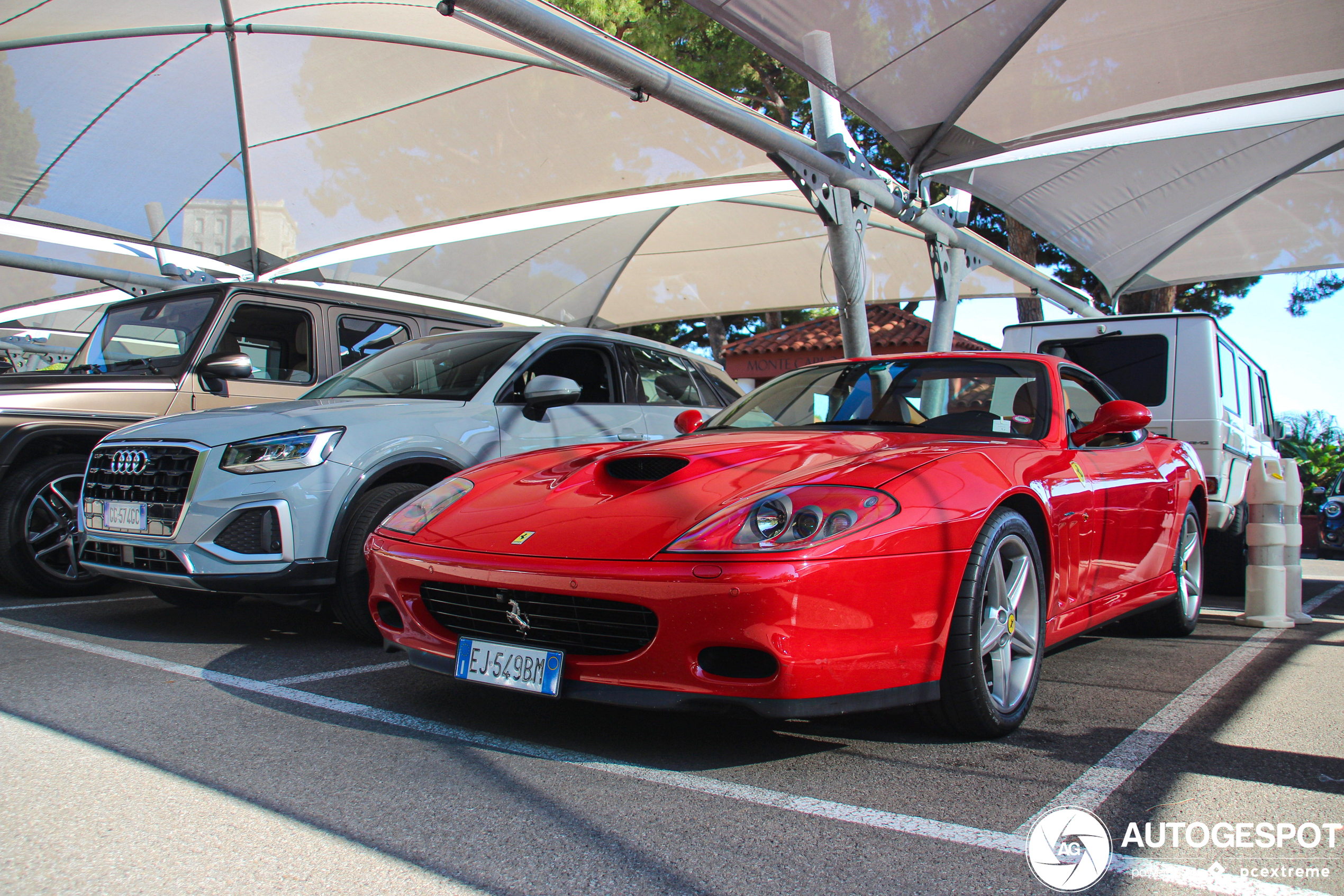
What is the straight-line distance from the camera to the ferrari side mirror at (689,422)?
14.5ft

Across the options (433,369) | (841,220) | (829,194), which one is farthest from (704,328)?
(433,369)

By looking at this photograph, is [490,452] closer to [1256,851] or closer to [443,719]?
[443,719]

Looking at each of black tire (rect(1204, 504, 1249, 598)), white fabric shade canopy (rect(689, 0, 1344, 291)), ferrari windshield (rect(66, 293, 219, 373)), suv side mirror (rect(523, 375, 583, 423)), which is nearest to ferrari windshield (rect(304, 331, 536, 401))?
suv side mirror (rect(523, 375, 583, 423))

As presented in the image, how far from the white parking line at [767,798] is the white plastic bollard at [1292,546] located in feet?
15.0

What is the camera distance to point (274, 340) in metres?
6.54

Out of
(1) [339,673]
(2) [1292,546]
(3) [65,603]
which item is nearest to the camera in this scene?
(1) [339,673]

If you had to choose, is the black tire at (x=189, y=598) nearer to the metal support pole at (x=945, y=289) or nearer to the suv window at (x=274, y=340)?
the suv window at (x=274, y=340)

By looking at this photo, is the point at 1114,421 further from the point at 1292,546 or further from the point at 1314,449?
the point at 1314,449

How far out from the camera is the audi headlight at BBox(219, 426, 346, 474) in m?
4.19

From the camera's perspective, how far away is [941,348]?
10820mm

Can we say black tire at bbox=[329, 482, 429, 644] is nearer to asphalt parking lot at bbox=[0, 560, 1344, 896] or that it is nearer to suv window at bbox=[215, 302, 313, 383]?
asphalt parking lot at bbox=[0, 560, 1344, 896]

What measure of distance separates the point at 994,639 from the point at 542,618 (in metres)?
1.45

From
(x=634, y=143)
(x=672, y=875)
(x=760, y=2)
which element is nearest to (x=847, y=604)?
(x=672, y=875)

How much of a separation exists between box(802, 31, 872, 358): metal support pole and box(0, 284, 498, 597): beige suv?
11.6 feet
